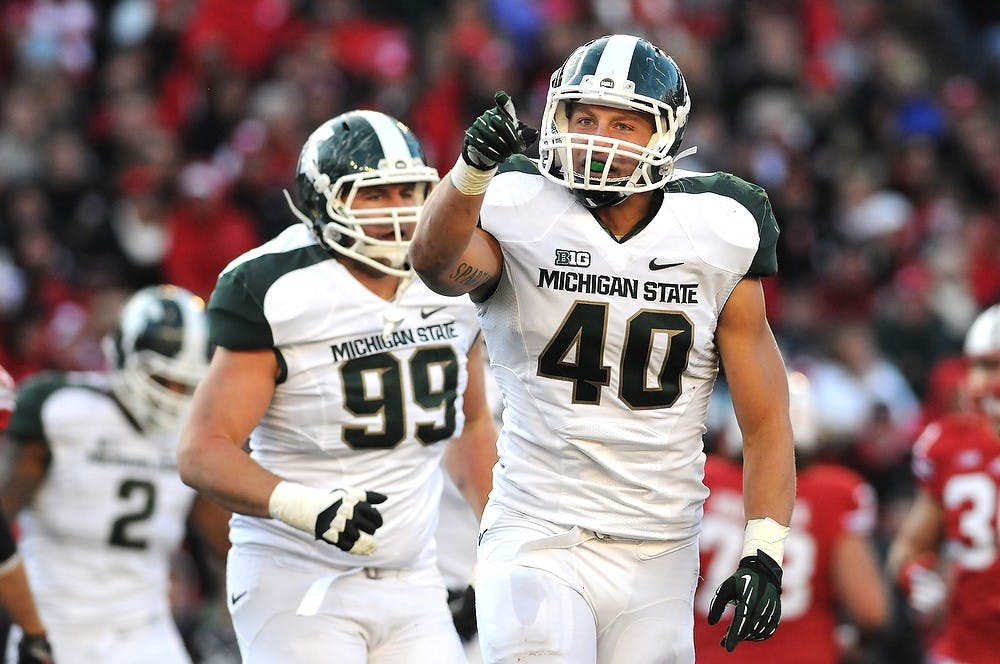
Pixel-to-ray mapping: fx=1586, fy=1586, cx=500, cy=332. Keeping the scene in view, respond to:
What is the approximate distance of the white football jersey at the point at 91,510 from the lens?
4.93 m

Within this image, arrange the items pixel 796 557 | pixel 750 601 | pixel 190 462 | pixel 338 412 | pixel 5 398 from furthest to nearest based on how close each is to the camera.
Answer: pixel 796 557, pixel 5 398, pixel 338 412, pixel 190 462, pixel 750 601

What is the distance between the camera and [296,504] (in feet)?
12.2

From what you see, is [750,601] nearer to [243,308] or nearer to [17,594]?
[243,308]

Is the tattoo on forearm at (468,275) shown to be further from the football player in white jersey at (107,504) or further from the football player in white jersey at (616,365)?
the football player in white jersey at (107,504)

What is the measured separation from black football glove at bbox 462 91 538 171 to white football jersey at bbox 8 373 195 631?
2.27 meters

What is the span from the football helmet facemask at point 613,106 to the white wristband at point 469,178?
280 mm

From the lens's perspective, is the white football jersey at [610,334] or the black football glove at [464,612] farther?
the black football glove at [464,612]

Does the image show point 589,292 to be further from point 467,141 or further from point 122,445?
point 122,445

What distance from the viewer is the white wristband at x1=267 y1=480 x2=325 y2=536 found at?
12.1 feet

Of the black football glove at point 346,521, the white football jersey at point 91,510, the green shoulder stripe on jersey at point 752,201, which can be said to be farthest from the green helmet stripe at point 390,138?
the white football jersey at point 91,510

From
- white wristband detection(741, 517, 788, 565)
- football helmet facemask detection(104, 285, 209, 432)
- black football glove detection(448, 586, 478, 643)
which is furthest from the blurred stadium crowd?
white wristband detection(741, 517, 788, 565)

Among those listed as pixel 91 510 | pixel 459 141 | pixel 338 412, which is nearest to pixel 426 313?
pixel 338 412

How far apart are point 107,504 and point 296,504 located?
4.82 feet

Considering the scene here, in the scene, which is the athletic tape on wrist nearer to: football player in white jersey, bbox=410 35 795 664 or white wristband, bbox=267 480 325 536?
white wristband, bbox=267 480 325 536
